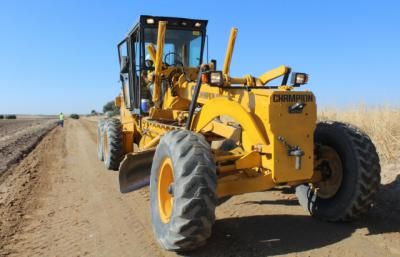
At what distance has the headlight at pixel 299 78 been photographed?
216 inches

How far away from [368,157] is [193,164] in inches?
88.5

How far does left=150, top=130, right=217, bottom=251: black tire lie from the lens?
436 centimetres

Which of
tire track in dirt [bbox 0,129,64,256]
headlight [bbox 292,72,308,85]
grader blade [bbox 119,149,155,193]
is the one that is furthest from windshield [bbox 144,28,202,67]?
headlight [bbox 292,72,308,85]

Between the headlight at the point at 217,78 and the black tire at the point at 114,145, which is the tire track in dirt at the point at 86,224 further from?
the headlight at the point at 217,78

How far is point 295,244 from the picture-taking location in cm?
483

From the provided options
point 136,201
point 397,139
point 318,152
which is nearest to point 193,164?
point 318,152

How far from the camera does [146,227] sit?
18.9ft

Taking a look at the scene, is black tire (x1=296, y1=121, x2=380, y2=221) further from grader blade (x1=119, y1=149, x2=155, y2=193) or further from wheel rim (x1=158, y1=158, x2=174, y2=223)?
grader blade (x1=119, y1=149, x2=155, y2=193)

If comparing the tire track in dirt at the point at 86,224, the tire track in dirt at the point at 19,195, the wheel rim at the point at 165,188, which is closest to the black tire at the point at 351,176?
the wheel rim at the point at 165,188

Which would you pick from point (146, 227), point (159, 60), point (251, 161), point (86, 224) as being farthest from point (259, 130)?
point (159, 60)

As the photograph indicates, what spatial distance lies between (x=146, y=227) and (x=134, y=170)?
0.96 m

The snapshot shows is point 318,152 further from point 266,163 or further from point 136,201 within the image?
point 136,201

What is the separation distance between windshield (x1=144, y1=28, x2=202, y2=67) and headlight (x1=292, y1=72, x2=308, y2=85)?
13.1 ft

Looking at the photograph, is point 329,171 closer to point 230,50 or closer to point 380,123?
point 230,50
